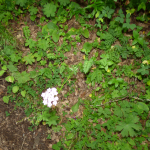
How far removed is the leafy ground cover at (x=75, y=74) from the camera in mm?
3320

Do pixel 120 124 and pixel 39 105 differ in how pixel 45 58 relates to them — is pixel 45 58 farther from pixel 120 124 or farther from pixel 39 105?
pixel 120 124

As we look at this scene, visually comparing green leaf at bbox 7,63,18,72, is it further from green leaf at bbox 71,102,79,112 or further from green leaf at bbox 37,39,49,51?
green leaf at bbox 71,102,79,112

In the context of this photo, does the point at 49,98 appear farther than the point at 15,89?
No

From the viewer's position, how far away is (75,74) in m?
3.38

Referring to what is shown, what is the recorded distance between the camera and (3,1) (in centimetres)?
336

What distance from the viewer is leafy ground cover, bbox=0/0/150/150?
3.32 metres

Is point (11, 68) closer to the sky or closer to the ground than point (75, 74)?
closer to the sky

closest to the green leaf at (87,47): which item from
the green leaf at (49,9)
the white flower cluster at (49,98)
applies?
the green leaf at (49,9)

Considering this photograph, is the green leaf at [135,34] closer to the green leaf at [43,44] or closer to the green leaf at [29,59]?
the green leaf at [43,44]

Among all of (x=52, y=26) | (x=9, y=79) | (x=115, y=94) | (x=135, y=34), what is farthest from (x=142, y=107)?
(x=9, y=79)

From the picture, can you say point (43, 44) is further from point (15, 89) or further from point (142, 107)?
point (142, 107)

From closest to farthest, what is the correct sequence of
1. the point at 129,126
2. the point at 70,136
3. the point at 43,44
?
the point at 129,126, the point at 70,136, the point at 43,44

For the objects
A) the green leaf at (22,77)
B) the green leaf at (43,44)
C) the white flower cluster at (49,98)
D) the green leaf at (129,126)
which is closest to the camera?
the white flower cluster at (49,98)

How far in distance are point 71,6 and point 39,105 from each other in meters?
2.63
